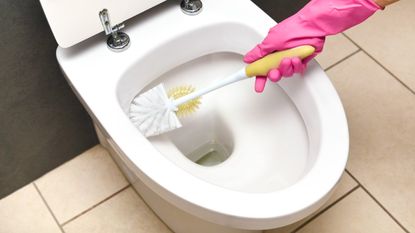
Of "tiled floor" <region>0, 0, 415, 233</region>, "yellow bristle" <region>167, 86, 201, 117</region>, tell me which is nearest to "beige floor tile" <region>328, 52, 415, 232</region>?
"tiled floor" <region>0, 0, 415, 233</region>

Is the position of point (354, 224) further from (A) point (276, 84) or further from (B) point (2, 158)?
(B) point (2, 158)

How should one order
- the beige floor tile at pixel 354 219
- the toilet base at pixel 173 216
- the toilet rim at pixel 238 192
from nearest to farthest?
the toilet rim at pixel 238 192, the toilet base at pixel 173 216, the beige floor tile at pixel 354 219

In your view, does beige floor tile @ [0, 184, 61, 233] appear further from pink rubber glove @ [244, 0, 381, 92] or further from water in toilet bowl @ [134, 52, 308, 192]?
pink rubber glove @ [244, 0, 381, 92]

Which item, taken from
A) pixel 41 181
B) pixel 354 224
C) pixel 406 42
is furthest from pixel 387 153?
pixel 41 181

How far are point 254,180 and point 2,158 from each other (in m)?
0.54

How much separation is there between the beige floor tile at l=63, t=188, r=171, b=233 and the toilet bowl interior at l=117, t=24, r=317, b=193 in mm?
185

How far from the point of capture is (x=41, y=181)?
1139mm

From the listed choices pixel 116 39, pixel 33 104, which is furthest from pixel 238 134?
pixel 33 104

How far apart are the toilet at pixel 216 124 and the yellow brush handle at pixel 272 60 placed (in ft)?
0.21

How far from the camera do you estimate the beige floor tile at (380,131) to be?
43.9 inches

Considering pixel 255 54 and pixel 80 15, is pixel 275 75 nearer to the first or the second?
pixel 255 54

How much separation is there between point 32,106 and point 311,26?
0.56m

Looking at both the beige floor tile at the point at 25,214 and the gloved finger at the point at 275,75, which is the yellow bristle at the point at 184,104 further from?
the beige floor tile at the point at 25,214

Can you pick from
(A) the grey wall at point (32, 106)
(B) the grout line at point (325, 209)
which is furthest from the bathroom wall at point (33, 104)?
(B) the grout line at point (325, 209)
